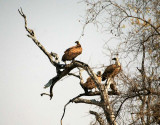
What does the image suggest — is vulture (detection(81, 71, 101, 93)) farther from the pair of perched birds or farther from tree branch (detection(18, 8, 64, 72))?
tree branch (detection(18, 8, 64, 72))

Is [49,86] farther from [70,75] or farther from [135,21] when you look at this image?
[135,21]

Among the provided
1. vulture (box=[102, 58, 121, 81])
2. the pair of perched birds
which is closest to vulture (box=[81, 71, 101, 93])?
the pair of perched birds

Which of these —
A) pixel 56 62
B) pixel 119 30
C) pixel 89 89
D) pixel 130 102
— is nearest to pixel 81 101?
pixel 89 89

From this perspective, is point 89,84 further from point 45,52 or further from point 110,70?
point 45,52

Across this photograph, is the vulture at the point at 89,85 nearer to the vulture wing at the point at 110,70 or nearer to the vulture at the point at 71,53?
the vulture wing at the point at 110,70

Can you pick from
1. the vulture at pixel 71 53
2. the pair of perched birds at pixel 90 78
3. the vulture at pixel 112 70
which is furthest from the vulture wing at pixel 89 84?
the vulture at pixel 71 53

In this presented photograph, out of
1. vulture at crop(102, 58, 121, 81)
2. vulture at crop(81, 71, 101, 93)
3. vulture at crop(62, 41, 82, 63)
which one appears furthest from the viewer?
vulture at crop(62, 41, 82, 63)

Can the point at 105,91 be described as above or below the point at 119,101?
above

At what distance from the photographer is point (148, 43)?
5.08 m

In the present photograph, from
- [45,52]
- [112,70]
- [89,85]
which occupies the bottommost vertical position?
[89,85]

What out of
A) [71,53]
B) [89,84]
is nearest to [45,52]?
[71,53]

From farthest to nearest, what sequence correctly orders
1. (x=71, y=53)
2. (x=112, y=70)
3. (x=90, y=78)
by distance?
(x=71, y=53)
(x=90, y=78)
(x=112, y=70)

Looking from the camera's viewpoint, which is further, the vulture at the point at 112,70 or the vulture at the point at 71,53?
the vulture at the point at 71,53

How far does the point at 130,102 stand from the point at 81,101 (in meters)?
1.85
